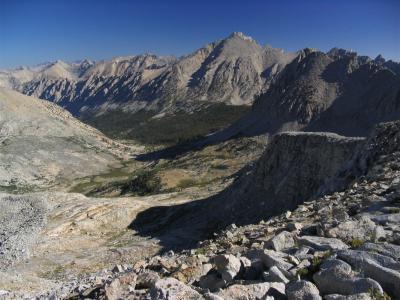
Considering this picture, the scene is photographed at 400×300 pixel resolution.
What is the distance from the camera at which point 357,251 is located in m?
10.4

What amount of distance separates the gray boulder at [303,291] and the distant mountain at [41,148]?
109 m

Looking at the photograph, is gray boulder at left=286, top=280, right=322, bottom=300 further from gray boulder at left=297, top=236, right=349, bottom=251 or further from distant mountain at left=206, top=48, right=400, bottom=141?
distant mountain at left=206, top=48, right=400, bottom=141

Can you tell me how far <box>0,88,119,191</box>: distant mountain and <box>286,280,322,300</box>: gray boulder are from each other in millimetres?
109475

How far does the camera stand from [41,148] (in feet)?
458

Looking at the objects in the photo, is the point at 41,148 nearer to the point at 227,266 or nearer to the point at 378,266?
the point at 227,266

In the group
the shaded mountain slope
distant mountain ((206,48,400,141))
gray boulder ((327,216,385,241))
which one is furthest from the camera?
distant mountain ((206,48,400,141))

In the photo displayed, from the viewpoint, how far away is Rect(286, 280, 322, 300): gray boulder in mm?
8969

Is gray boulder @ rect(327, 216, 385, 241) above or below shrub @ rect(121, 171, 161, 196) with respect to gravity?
above

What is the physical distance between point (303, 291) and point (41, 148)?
139m

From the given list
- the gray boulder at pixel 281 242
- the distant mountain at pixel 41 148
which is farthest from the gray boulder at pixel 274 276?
the distant mountain at pixel 41 148

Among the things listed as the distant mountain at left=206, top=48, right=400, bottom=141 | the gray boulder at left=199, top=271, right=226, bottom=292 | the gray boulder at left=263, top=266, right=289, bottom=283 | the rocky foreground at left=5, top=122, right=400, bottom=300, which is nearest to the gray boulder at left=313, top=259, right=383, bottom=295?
the rocky foreground at left=5, top=122, right=400, bottom=300

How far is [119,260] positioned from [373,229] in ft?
101

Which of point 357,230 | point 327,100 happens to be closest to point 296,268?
point 357,230

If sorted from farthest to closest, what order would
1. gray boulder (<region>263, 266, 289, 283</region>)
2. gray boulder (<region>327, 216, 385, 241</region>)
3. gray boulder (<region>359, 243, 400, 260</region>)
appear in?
gray boulder (<region>327, 216, 385, 241</region>) → gray boulder (<region>359, 243, 400, 260</region>) → gray boulder (<region>263, 266, 289, 283</region>)
